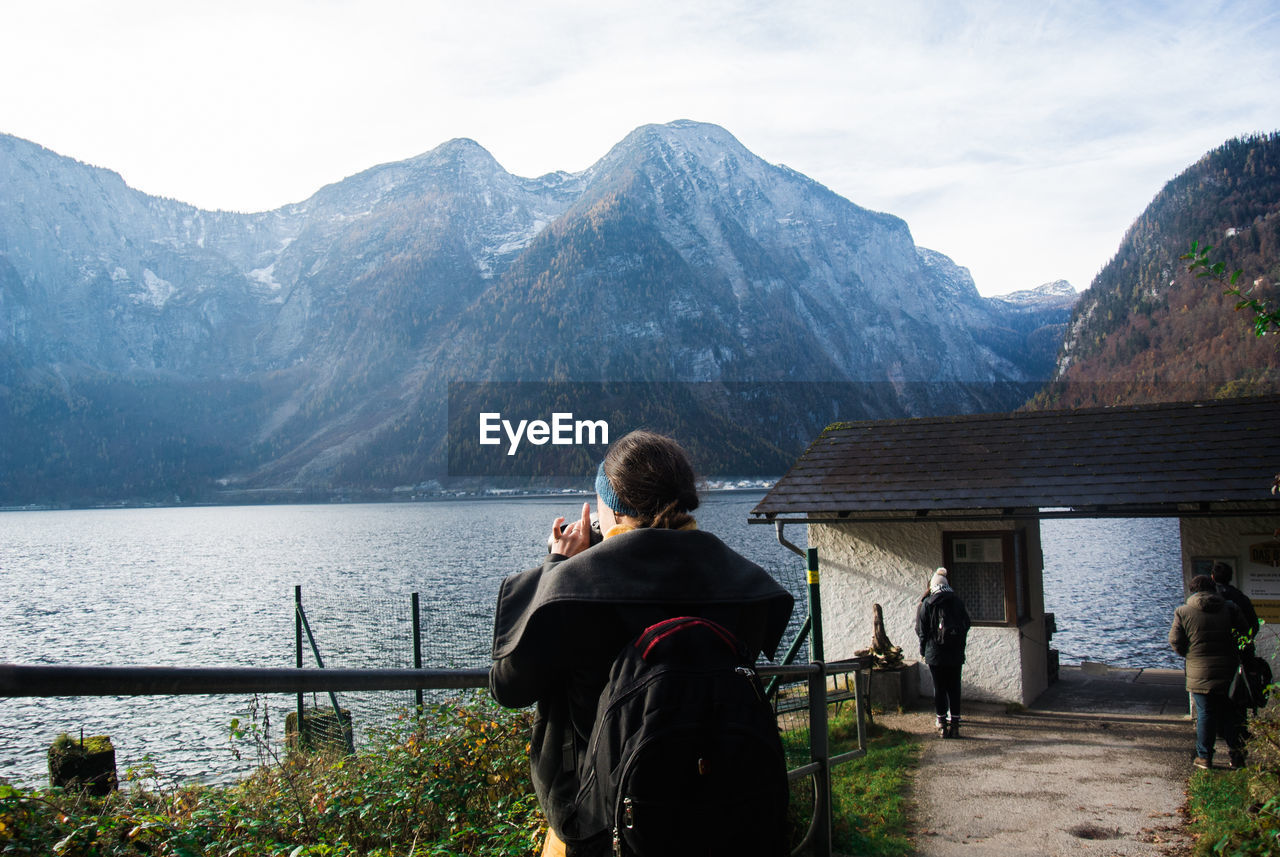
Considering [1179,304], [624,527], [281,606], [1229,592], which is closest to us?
[624,527]

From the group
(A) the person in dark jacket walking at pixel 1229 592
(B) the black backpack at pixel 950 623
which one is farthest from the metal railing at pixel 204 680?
(B) the black backpack at pixel 950 623

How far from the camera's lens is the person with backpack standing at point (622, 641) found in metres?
1.66

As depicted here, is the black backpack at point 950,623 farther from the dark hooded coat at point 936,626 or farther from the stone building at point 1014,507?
the stone building at point 1014,507

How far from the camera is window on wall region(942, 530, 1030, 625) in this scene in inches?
456

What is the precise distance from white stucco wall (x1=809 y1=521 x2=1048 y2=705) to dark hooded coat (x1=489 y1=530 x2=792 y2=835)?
10.7 meters

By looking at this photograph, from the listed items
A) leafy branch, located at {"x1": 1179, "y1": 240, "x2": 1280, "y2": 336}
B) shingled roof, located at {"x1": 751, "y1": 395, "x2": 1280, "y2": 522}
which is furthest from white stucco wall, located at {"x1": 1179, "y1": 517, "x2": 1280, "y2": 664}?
leafy branch, located at {"x1": 1179, "y1": 240, "x2": 1280, "y2": 336}

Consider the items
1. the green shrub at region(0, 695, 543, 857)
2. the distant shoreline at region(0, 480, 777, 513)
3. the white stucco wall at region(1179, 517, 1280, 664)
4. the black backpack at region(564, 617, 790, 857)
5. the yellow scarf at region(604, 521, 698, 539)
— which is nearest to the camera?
the black backpack at region(564, 617, 790, 857)

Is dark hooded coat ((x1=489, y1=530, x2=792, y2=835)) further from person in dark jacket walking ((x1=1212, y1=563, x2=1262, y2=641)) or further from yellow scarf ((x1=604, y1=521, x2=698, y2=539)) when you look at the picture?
person in dark jacket walking ((x1=1212, y1=563, x2=1262, y2=641))

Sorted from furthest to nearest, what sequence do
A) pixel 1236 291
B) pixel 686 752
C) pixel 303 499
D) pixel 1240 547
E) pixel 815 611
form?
pixel 303 499 < pixel 1240 547 < pixel 815 611 < pixel 1236 291 < pixel 686 752

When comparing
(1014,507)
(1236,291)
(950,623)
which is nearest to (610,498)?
(1236,291)

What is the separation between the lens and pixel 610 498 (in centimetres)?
200

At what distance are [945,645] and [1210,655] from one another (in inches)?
107

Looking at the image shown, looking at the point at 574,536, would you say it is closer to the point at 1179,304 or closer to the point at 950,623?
the point at 950,623

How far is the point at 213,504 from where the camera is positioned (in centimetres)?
19212
